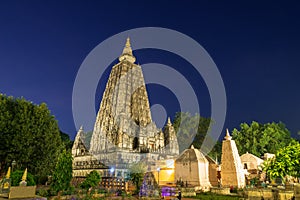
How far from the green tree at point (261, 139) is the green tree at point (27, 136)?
40772mm

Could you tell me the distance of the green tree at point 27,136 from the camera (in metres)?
19.6

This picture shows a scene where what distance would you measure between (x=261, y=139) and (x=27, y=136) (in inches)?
1774

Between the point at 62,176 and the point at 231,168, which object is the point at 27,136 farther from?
the point at 231,168

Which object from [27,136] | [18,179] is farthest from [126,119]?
[18,179]

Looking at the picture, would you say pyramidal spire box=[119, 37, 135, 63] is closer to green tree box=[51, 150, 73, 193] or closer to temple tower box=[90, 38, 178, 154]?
temple tower box=[90, 38, 178, 154]

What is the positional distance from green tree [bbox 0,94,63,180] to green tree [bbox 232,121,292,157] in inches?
1605

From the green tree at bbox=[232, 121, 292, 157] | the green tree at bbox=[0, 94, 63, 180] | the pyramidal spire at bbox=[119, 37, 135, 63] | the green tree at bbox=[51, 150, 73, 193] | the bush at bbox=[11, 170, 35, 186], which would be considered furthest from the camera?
the pyramidal spire at bbox=[119, 37, 135, 63]

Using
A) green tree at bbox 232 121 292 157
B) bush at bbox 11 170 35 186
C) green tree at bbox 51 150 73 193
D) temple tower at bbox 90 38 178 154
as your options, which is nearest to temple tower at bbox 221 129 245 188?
green tree at bbox 51 150 73 193

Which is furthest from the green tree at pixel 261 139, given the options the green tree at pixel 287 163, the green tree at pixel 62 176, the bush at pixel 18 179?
the bush at pixel 18 179

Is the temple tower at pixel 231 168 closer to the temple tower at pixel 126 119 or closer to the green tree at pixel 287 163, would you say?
the green tree at pixel 287 163

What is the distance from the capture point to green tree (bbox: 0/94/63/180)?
19641 mm

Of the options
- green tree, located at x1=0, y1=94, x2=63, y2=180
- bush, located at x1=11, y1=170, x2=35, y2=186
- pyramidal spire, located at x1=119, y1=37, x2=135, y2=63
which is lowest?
bush, located at x1=11, y1=170, x2=35, y2=186

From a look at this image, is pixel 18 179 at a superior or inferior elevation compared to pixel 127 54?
inferior

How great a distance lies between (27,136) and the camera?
20141 millimetres
